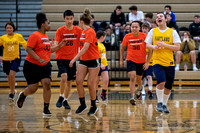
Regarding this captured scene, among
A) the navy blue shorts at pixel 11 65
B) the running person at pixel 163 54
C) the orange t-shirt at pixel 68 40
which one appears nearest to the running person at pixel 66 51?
the orange t-shirt at pixel 68 40

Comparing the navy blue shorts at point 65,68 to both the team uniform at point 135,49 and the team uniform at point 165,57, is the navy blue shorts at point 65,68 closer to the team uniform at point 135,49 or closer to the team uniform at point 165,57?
the team uniform at point 135,49

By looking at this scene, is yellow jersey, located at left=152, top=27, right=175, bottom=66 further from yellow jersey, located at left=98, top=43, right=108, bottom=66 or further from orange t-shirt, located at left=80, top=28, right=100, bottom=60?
yellow jersey, located at left=98, top=43, right=108, bottom=66

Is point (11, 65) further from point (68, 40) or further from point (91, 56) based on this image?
point (91, 56)

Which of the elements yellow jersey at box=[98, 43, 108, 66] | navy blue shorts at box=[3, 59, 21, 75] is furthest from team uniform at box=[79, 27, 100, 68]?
navy blue shorts at box=[3, 59, 21, 75]

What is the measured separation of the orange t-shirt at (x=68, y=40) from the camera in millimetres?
7895

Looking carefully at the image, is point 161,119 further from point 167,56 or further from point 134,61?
point 134,61

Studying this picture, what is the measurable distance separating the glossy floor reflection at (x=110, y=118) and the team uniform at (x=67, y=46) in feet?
2.64

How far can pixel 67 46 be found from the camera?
7.99 m

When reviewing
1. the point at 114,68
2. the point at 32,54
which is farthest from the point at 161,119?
the point at 114,68

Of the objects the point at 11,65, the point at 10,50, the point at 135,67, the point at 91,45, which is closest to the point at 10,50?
the point at 10,50

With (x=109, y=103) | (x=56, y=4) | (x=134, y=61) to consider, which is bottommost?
(x=109, y=103)

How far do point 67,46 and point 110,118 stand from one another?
1919mm

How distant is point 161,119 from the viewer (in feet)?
21.8

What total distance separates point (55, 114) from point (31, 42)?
4.52ft
